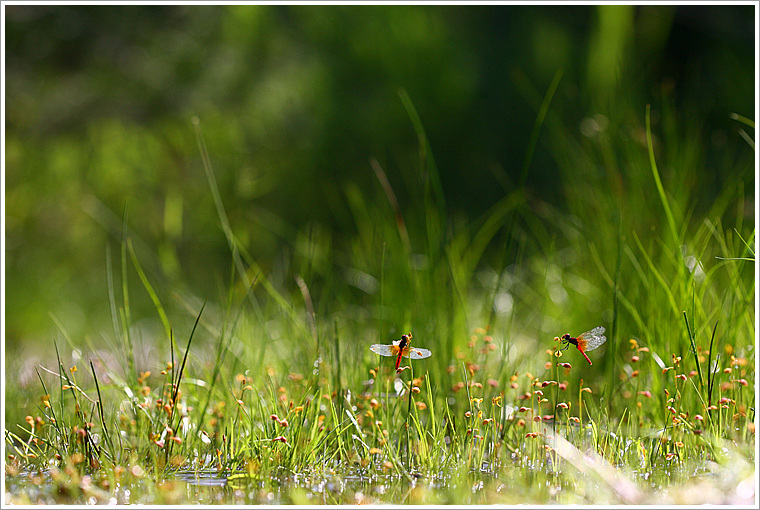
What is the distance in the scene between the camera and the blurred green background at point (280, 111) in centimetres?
235

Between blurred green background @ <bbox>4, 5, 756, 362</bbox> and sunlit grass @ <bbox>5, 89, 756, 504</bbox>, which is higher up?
blurred green background @ <bbox>4, 5, 756, 362</bbox>

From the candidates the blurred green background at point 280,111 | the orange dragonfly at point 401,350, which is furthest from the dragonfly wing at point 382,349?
the blurred green background at point 280,111

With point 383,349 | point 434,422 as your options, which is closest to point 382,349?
point 383,349

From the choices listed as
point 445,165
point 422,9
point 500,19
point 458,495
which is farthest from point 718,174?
point 458,495

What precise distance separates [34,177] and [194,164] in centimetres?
66

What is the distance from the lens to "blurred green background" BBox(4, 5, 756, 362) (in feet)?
7.72

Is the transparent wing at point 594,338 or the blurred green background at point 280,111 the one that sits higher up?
the blurred green background at point 280,111

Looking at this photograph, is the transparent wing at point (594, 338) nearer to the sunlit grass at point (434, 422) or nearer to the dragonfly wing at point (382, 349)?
the sunlit grass at point (434, 422)

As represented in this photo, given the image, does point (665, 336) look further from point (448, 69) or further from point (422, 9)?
point (422, 9)

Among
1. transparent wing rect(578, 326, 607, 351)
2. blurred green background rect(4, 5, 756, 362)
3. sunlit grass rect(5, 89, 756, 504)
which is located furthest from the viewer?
blurred green background rect(4, 5, 756, 362)

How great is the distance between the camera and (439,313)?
109cm

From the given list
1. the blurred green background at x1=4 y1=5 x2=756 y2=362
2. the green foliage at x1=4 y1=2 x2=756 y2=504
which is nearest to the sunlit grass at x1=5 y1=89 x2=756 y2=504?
the green foliage at x1=4 y1=2 x2=756 y2=504

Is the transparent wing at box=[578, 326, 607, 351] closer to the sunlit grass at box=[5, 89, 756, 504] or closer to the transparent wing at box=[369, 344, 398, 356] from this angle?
the sunlit grass at box=[5, 89, 756, 504]

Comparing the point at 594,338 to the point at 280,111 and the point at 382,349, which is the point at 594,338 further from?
the point at 280,111
